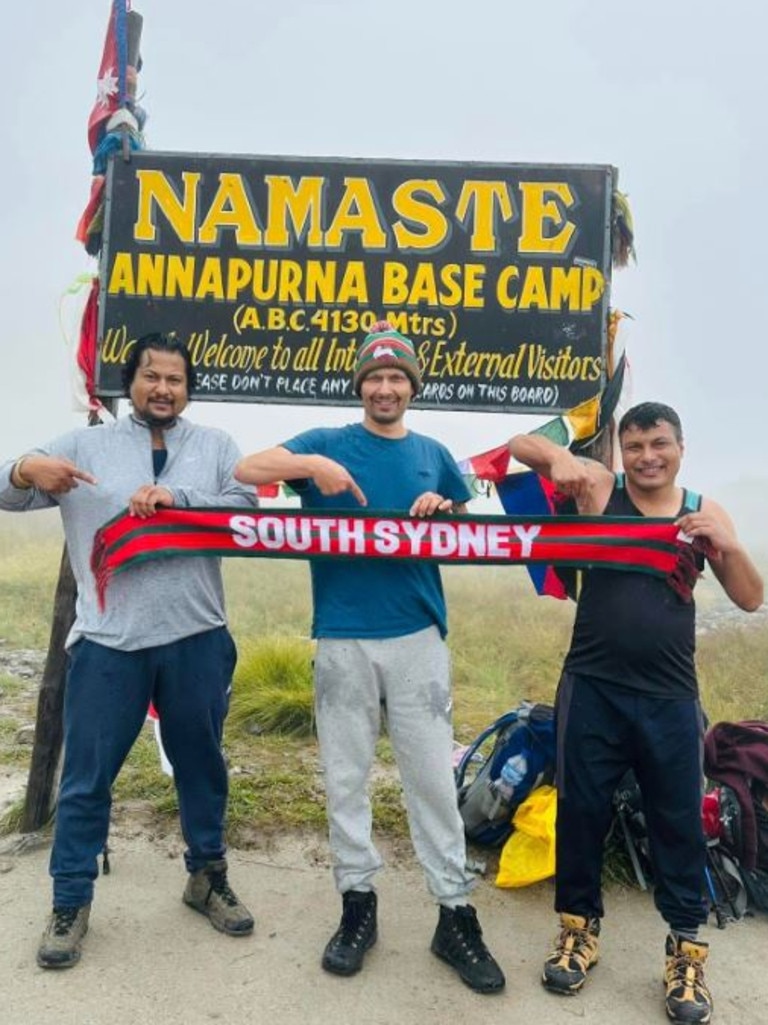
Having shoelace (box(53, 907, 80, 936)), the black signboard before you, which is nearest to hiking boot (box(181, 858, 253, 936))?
shoelace (box(53, 907, 80, 936))

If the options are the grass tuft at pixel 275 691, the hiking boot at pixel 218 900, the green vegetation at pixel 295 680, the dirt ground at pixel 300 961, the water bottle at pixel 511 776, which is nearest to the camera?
the dirt ground at pixel 300 961

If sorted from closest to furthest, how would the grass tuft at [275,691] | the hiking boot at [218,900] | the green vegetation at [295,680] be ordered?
the hiking boot at [218,900], the green vegetation at [295,680], the grass tuft at [275,691]

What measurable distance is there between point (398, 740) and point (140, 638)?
42.3 inches

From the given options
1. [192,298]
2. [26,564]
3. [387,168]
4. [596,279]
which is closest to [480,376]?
[596,279]

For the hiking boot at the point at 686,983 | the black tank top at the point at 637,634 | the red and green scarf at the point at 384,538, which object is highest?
the red and green scarf at the point at 384,538

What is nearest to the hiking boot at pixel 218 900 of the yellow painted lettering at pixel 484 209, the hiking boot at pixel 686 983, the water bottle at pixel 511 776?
the water bottle at pixel 511 776

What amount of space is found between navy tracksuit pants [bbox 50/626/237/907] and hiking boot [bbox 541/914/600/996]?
1.52m

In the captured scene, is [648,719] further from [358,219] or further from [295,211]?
[295,211]

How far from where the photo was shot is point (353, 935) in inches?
129

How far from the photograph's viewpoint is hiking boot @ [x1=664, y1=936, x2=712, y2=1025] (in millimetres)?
2980

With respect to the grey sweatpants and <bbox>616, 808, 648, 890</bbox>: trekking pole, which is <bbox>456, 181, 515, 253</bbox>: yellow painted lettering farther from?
<bbox>616, 808, 648, 890</bbox>: trekking pole

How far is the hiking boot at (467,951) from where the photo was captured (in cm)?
309

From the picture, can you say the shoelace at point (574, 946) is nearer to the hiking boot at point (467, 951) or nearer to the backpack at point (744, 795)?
the hiking boot at point (467, 951)

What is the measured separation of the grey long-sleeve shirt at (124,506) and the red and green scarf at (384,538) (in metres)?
0.06
